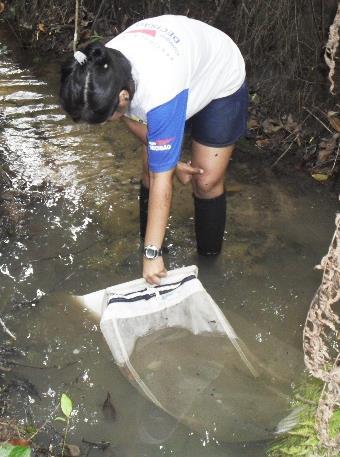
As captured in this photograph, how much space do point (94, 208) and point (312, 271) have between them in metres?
1.36

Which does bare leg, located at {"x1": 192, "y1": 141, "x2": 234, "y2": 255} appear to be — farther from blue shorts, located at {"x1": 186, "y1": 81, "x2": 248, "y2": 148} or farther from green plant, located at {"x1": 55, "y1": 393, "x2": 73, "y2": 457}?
green plant, located at {"x1": 55, "y1": 393, "x2": 73, "y2": 457}

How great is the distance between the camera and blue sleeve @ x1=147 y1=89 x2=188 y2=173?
1.93 m

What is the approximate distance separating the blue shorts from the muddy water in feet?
2.81

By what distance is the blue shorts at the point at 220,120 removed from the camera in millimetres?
2363

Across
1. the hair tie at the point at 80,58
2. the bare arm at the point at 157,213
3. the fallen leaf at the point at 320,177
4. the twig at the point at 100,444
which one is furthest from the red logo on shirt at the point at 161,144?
the fallen leaf at the point at 320,177

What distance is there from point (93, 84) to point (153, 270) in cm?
80

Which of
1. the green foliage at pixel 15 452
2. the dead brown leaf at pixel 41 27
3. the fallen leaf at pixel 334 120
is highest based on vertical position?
the green foliage at pixel 15 452

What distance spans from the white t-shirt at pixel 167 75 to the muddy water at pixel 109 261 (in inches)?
40.8

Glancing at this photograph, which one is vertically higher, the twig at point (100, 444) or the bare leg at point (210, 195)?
the bare leg at point (210, 195)

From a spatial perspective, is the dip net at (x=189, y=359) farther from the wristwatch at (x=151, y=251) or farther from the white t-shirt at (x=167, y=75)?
the white t-shirt at (x=167, y=75)

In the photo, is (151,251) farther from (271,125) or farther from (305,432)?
(271,125)

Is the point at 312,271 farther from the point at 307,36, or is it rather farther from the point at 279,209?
the point at 307,36

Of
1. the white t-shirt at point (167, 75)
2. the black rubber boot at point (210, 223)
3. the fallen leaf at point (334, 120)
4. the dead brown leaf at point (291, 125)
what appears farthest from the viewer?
the dead brown leaf at point (291, 125)

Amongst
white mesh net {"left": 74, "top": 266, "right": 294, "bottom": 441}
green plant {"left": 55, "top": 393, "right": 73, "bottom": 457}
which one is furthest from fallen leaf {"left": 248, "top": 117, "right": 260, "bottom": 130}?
green plant {"left": 55, "top": 393, "right": 73, "bottom": 457}
